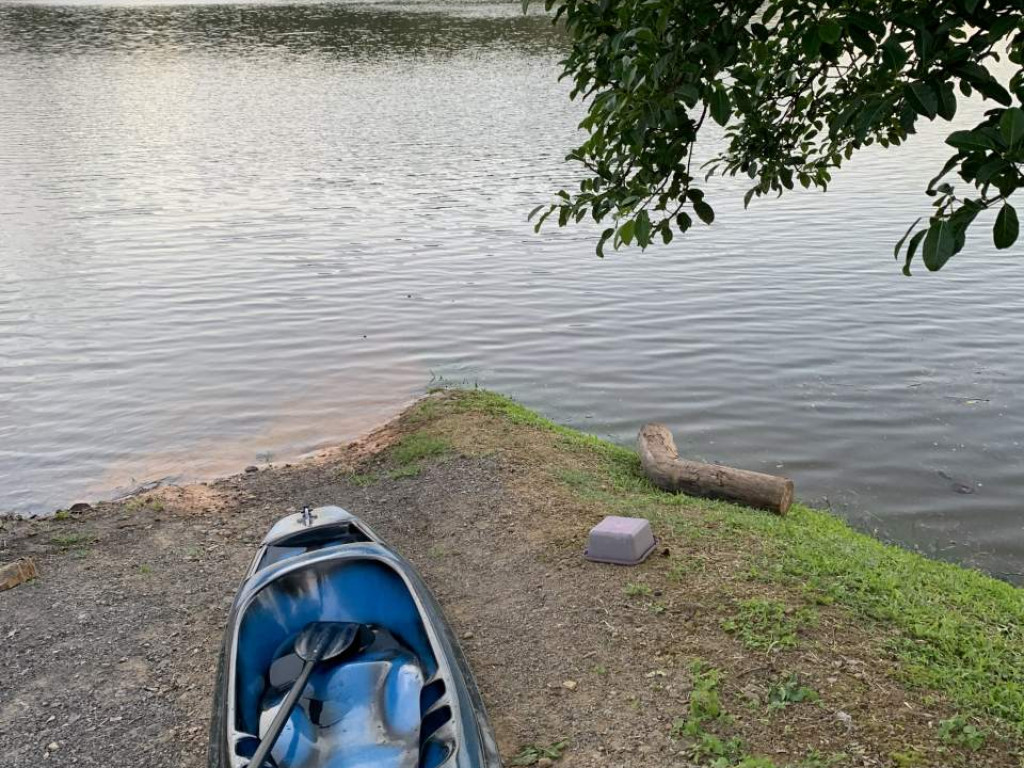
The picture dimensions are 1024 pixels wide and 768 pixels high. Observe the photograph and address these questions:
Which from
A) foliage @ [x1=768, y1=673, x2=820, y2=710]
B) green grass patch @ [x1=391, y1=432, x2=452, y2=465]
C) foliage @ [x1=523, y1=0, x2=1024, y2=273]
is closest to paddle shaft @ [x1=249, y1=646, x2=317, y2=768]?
foliage @ [x1=768, y1=673, x2=820, y2=710]

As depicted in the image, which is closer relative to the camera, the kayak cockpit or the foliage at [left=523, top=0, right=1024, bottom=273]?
the foliage at [left=523, top=0, right=1024, bottom=273]

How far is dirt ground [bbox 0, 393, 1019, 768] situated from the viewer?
16.6ft

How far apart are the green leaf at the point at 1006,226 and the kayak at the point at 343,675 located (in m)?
3.11

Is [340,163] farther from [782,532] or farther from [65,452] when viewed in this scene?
[782,532]

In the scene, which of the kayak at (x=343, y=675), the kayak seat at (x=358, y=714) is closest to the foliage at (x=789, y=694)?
the kayak at (x=343, y=675)

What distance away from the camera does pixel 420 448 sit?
402 inches

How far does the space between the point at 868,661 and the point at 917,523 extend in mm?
4286

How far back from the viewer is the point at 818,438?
36.4 feet

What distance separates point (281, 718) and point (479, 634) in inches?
79.6

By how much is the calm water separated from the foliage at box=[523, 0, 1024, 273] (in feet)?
17.8

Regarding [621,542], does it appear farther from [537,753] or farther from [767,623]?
[537,753]

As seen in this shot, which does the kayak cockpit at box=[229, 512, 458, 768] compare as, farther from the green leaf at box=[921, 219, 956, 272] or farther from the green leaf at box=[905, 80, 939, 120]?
the green leaf at box=[905, 80, 939, 120]

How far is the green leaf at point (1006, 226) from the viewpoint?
2613 millimetres

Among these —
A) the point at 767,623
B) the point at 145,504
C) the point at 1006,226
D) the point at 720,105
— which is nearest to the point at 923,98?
the point at 1006,226
